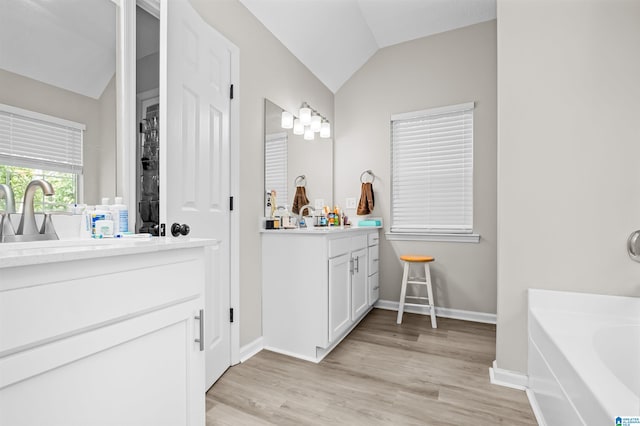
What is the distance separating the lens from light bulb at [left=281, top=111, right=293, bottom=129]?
266 cm

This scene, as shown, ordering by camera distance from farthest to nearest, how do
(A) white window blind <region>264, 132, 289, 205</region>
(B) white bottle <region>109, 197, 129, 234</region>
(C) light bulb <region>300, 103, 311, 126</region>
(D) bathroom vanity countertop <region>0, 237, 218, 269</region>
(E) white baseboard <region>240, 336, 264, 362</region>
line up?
(C) light bulb <region>300, 103, 311, 126</region> → (A) white window blind <region>264, 132, 289, 205</region> → (E) white baseboard <region>240, 336, 264, 362</region> → (B) white bottle <region>109, 197, 129, 234</region> → (D) bathroom vanity countertop <region>0, 237, 218, 269</region>

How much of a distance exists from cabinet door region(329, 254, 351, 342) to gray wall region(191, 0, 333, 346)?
57 cm

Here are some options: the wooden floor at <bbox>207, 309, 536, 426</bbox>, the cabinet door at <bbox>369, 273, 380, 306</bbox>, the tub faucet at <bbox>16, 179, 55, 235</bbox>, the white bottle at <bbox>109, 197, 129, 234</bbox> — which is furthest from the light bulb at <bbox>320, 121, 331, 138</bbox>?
the tub faucet at <bbox>16, 179, 55, 235</bbox>

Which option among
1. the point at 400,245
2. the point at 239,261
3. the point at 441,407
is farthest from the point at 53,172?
the point at 400,245

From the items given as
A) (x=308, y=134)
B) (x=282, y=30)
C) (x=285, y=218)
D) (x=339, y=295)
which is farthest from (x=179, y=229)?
(x=282, y=30)

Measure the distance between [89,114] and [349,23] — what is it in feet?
8.10

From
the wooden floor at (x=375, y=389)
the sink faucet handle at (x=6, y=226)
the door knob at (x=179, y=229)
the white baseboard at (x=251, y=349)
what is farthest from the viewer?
the white baseboard at (x=251, y=349)

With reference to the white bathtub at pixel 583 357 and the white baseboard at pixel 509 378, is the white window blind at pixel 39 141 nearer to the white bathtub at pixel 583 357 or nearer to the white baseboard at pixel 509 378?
the white bathtub at pixel 583 357

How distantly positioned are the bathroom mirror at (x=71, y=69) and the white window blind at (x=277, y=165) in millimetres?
1173

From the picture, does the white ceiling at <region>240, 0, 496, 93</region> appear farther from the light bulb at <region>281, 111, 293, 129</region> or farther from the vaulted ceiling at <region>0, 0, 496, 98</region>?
the light bulb at <region>281, 111, 293, 129</region>

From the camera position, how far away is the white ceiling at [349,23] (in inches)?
99.1

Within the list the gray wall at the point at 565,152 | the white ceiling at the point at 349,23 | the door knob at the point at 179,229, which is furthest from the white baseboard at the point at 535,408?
the white ceiling at the point at 349,23

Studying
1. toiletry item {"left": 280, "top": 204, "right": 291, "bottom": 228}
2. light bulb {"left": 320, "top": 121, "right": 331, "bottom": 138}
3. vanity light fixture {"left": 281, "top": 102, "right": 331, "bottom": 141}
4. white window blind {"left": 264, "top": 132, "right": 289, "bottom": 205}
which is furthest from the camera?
light bulb {"left": 320, "top": 121, "right": 331, "bottom": 138}

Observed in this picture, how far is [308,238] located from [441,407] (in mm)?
1255
